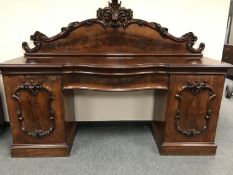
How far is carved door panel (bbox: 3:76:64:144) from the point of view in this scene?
5.00 feet

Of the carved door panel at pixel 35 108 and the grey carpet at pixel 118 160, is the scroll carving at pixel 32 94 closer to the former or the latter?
the carved door panel at pixel 35 108

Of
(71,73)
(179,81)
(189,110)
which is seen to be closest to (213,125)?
(189,110)

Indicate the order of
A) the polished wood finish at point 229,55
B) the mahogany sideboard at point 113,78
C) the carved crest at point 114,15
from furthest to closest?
the polished wood finish at point 229,55 → the carved crest at point 114,15 → the mahogany sideboard at point 113,78

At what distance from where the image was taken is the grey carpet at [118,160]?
1.54 meters

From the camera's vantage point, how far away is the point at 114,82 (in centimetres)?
154

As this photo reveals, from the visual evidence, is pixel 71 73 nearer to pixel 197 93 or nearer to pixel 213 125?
pixel 197 93

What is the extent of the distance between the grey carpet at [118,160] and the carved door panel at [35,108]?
196 millimetres

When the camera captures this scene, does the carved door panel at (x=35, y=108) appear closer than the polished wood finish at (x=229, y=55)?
Yes

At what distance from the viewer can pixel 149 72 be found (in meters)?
1.52

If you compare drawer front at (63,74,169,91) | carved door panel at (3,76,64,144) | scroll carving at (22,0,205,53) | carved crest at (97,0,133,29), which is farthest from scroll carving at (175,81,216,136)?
carved door panel at (3,76,64,144)

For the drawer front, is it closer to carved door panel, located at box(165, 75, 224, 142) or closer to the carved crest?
carved door panel, located at box(165, 75, 224, 142)

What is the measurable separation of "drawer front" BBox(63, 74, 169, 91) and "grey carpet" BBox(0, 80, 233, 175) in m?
0.62

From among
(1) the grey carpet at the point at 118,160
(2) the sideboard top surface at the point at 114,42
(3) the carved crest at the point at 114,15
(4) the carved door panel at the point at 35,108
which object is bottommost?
(1) the grey carpet at the point at 118,160

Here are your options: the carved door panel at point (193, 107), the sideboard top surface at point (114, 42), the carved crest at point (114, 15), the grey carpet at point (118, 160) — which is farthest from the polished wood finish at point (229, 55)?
the carved crest at point (114, 15)
